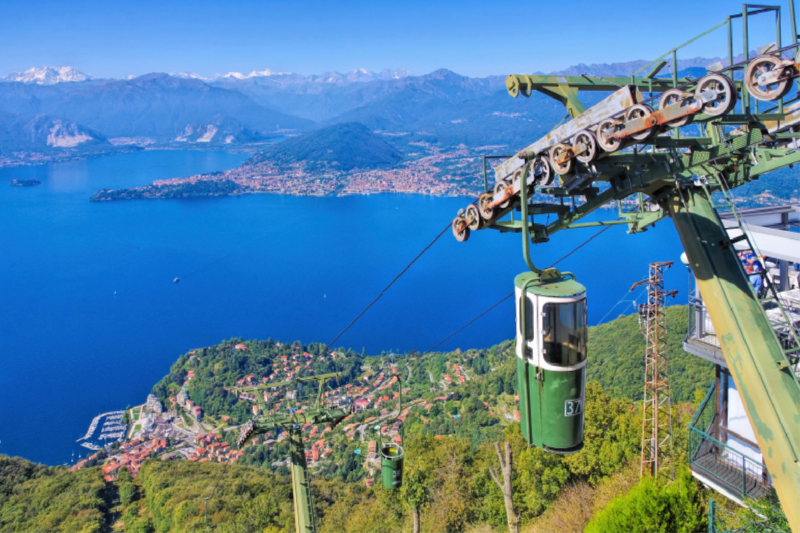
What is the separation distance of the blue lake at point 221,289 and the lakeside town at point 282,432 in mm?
2356

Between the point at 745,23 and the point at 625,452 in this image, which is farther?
the point at 625,452

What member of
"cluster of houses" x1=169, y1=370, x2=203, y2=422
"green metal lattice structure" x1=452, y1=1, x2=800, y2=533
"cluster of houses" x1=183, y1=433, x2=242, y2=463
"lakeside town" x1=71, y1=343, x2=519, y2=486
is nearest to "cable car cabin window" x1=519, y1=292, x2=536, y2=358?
"green metal lattice structure" x1=452, y1=1, x2=800, y2=533

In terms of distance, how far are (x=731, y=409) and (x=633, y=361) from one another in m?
14.0

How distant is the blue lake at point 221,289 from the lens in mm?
30391

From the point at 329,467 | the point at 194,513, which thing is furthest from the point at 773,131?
the point at 329,467

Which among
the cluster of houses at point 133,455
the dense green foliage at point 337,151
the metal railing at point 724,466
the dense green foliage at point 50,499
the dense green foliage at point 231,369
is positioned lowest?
the cluster of houses at point 133,455

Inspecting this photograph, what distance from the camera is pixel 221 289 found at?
41.8 m

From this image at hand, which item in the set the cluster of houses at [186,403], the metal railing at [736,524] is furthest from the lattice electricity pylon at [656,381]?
the cluster of houses at [186,403]

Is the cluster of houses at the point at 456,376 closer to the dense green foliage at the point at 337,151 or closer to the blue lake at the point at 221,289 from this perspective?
the blue lake at the point at 221,289

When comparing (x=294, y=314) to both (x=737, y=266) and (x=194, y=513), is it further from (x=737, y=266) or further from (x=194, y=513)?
(x=737, y=266)

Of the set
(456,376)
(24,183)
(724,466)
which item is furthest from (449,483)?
(24,183)

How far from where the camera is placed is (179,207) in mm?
76938

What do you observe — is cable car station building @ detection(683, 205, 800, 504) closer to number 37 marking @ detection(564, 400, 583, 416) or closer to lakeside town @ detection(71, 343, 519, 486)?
number 37 marking @ detection(564, 400, 583, 416)

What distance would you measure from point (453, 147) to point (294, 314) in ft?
318
